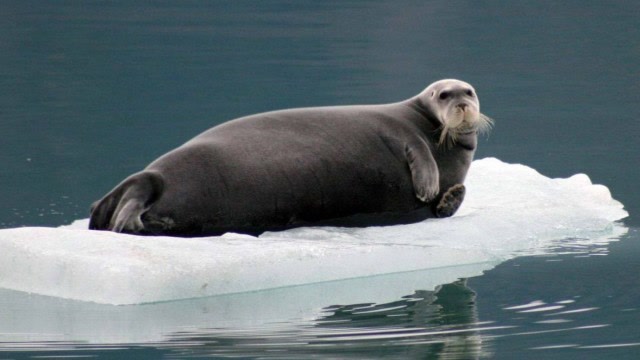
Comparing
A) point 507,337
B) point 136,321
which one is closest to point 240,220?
point 136,321

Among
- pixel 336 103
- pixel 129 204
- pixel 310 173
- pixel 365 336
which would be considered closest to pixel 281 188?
pixel 310 173

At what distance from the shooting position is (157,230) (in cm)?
805

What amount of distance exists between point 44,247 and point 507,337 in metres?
2.39

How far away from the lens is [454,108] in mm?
9391

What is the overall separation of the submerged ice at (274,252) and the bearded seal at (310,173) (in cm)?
20

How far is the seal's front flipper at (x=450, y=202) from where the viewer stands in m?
9.27

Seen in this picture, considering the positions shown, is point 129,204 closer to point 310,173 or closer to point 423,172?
point 310,173

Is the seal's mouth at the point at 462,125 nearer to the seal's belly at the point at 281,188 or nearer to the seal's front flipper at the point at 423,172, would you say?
the seal's front flipper at the point at 423,172

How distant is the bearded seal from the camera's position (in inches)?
321

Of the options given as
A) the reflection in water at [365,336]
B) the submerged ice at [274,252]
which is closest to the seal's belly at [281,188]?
the submerged ice at [274,252]

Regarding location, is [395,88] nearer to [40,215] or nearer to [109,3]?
[40,215]

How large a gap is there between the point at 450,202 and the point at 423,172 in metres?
0.28

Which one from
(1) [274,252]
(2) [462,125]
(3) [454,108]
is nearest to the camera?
(1) [274,252]

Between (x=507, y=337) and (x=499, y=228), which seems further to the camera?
(x=499, y=228)
